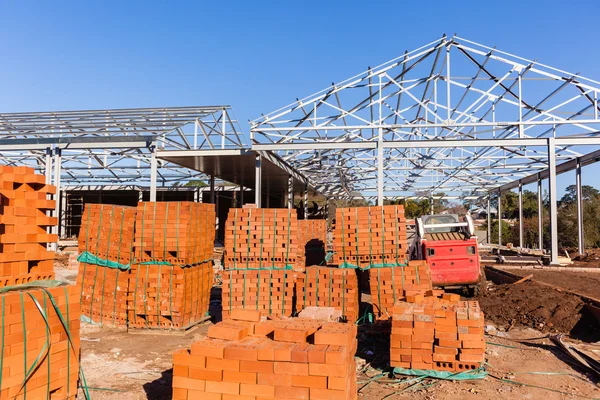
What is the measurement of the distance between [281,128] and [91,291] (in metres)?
8.95

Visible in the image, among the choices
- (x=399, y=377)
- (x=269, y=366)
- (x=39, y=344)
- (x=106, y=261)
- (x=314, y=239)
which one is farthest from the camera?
(x=314, y=239)

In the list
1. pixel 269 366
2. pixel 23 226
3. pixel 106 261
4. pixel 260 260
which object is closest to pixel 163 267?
pixel 106 261

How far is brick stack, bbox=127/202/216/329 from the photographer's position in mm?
9922

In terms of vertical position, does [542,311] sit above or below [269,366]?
below

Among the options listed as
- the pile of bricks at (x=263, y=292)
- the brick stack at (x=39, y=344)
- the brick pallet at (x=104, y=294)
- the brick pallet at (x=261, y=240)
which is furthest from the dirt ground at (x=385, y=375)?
the brick pallet at (x=261, y=240)

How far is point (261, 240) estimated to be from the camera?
408 inches

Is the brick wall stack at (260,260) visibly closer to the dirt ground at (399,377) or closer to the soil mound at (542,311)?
the dirt ground at (399,377)

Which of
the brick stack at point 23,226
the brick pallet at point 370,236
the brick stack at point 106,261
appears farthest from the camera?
the brick stack at point 106,261

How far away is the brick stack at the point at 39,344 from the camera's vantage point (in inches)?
196

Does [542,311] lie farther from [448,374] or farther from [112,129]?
[112,129]

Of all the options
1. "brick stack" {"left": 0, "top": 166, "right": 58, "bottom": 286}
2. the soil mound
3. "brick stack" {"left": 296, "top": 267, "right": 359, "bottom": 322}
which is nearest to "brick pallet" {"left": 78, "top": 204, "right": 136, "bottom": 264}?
"brick stack" {"left": 296, "top": 267, "right": 359, "bottom": 322}

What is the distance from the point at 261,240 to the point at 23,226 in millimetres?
5205

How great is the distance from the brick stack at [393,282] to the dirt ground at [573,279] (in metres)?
4.64

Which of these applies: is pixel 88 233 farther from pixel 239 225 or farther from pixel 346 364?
pixel 346 364
